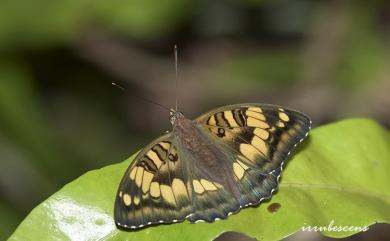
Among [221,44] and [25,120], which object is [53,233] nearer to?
[25,120]

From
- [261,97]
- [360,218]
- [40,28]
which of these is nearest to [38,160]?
[40,28]

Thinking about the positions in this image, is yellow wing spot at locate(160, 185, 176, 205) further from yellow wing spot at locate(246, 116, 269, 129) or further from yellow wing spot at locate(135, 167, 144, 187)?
yellow wing spot at locate(246, 116, 269, 129)

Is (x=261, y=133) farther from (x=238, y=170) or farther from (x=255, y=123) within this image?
(x=238, y=170)

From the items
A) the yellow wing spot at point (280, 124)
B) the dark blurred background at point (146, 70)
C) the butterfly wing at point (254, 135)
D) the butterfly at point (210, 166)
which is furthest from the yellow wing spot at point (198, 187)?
the dark blurred background at point (146, 70)

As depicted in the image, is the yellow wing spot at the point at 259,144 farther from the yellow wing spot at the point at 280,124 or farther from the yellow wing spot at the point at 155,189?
the yellow wing spot at the point at 155,189

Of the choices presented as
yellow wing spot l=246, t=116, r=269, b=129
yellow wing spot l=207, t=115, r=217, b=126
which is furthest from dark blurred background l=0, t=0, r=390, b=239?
yellow wing spot l=246, t=116, r=269, b=129

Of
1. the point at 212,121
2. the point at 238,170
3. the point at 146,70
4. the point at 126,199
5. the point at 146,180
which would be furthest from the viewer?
the point at 146,70

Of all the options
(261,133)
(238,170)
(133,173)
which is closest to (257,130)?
(261,133)

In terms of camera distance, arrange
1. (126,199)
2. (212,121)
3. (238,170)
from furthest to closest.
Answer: (212,121) → (238,170) → (126,199)
